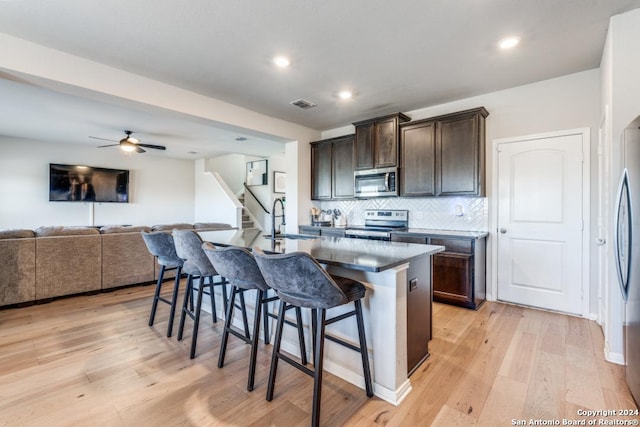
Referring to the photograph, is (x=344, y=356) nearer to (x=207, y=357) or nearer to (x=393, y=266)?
(x=393, y=266)

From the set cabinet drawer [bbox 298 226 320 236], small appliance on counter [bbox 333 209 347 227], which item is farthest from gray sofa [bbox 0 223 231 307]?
small appliance on counter [bbox 333 209 347 227]

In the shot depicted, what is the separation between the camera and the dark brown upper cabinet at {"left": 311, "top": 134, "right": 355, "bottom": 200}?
476 centimetres

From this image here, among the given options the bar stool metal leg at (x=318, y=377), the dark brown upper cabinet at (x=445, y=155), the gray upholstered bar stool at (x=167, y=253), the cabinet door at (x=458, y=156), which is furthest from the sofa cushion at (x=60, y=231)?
the cabinet door at (x=458, y=156)

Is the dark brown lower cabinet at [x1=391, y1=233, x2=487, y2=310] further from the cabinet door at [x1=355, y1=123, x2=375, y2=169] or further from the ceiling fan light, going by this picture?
the ceiling fan light

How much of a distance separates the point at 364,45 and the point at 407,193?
2.08m

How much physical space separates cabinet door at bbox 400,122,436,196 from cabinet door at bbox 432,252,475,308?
0.89m

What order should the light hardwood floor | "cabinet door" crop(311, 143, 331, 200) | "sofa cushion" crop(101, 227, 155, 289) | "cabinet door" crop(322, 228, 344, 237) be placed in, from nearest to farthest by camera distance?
1. the light hardwood floor
2. "sofa cushion" crop(101, 227, 155, 289)
3. "cabinet door" crop(322, 228, 344, 237)
4. "cabinet door" crop(311, 143, 331, 200)

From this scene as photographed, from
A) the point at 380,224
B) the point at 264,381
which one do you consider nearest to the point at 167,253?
the point at 264,381

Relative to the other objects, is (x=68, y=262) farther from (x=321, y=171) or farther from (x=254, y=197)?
(x=254, y=197)

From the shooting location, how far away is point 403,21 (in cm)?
225

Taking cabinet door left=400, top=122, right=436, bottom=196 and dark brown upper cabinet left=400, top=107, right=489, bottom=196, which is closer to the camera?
dark brown upper cabinet left=400, top=107, right=489, bottom=196

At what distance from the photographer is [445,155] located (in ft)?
12.2

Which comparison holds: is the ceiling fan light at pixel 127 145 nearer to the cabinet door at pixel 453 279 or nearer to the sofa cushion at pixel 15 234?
the sofa cushion at pixel 15 234

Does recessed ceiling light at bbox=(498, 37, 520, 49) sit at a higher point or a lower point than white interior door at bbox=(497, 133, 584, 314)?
higher
